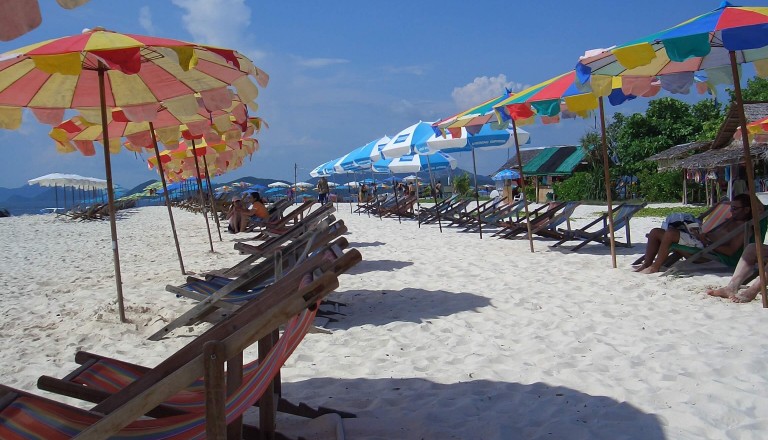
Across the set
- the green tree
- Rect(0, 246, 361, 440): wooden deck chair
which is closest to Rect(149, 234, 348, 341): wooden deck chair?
Rect(0, 246, 361, 440): wooden deck chair

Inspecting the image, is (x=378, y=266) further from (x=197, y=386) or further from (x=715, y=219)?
(x=197, y=386)

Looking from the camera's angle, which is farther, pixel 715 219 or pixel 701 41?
pixel 715 219

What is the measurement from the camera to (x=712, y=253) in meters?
5.56

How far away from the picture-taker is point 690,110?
31156 millimetres

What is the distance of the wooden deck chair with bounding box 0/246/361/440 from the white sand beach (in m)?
0.77

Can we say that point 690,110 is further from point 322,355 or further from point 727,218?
point 322,355

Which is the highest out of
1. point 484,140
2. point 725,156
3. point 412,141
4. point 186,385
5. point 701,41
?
point 701,41

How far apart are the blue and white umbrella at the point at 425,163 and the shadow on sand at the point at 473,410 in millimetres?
11918

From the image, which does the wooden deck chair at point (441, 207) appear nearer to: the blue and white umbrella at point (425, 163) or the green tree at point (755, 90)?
the blue and white umbrella at point (425, 163)

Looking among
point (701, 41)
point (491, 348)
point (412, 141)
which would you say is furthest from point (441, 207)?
point (491, 348)

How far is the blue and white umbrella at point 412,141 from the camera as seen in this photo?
11.6 metres

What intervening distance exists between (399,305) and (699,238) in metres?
2.99

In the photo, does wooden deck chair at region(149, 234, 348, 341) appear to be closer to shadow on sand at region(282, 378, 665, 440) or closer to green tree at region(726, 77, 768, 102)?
shadow on sand at region(282, 378, 665, 440)

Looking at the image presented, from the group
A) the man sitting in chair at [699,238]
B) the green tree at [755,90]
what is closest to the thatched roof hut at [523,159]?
the green tree at [755,90]
